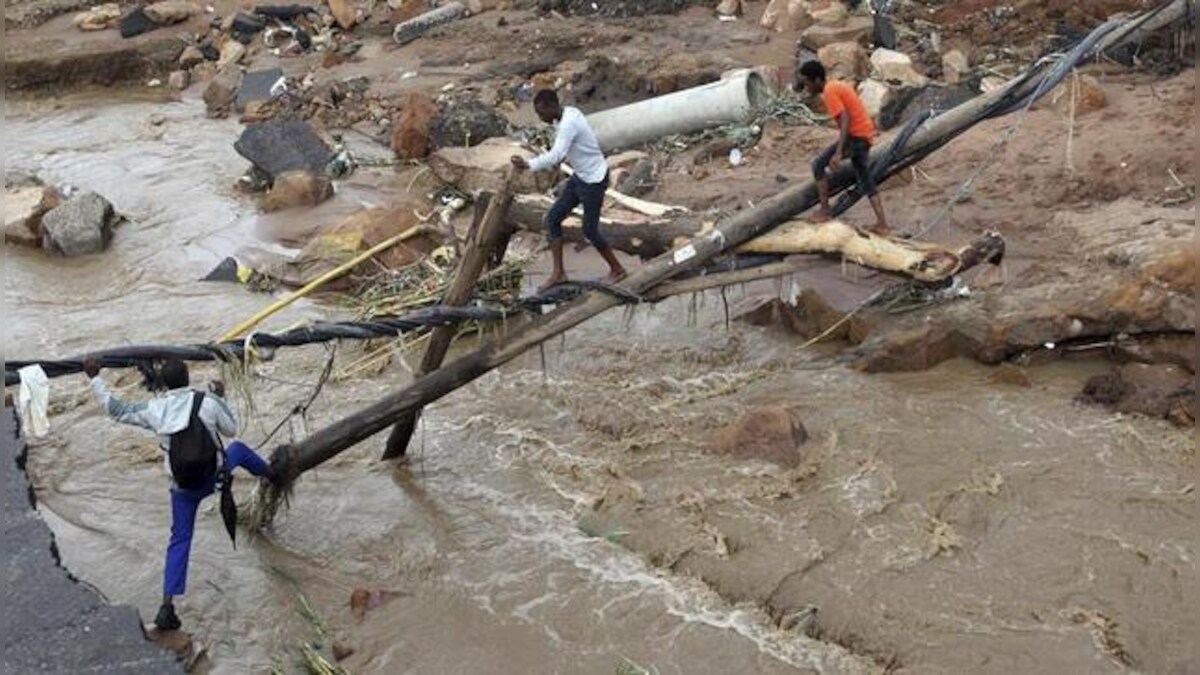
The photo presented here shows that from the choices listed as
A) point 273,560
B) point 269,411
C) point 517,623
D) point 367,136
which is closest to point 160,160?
point 367,136

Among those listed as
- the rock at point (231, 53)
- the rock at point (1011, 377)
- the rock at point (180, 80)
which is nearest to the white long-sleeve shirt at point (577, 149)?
the rock at point (1011, 377)

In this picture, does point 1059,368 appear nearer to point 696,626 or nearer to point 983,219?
point 983,219

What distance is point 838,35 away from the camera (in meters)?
14.9

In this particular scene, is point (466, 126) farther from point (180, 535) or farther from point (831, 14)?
point (180, 535)

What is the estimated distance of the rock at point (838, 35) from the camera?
14836 mm

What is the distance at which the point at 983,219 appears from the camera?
1014 centimetres

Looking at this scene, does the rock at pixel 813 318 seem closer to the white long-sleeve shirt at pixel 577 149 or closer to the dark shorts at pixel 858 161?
the dark shorts at pixel 858 161

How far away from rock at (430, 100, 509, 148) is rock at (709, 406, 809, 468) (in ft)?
22.5

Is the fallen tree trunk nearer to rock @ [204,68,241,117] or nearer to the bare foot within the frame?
the bare foot

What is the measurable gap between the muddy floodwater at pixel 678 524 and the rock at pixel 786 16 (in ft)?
24.7

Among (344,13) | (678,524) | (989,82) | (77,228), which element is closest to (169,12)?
(344,13)

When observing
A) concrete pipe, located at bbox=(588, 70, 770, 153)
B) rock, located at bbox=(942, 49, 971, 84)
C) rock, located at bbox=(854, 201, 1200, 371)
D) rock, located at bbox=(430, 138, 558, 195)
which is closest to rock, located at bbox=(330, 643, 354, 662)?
rock, located at bbox=(854, 201, 1200, 371)

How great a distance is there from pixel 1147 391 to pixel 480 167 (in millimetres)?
6579

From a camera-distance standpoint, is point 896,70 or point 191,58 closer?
point 896,70
